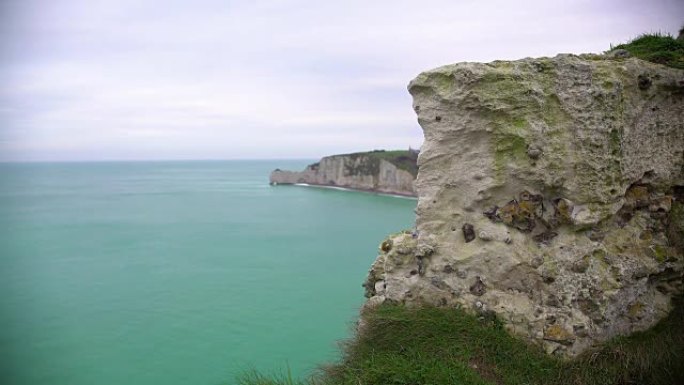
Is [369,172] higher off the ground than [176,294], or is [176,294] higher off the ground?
[369,172]

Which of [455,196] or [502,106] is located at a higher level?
[502,106]

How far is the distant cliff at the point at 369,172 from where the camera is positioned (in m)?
72.4

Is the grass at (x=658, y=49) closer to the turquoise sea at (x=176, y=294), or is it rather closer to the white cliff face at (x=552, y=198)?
the white cliff face at (x=552, y=198)

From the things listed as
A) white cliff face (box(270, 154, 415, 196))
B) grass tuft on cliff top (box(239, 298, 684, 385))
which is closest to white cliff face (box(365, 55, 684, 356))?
grass tuft on cliff top (box(239, 298, 684, 385))

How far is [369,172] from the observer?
7881cm

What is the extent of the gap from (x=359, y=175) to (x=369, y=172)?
8.27 ft

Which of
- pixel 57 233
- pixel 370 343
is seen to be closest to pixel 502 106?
pixel 370 343

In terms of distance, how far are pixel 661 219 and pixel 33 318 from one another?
2235 centimetres

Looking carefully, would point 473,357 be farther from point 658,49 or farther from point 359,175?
point 359,175

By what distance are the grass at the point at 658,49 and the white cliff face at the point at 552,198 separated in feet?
3.75

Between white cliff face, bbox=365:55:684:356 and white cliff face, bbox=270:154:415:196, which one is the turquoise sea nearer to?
white cliff face, bbox=365:55:684:356

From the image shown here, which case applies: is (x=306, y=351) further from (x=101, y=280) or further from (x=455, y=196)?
(x=101, y=280)

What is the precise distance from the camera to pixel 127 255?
31.5m

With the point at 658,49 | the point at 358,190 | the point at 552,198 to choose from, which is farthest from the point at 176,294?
the point at 358,190
